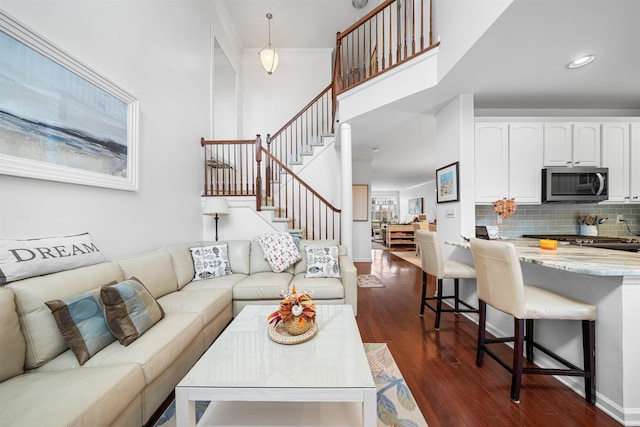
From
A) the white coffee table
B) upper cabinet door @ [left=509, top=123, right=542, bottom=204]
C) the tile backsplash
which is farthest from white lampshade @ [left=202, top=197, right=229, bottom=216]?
upper cabinet door @ [left=509, top=123, right=542, bottom=204]

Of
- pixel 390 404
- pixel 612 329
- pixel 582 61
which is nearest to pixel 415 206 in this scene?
pixel 582 61

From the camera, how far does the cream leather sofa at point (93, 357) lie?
92 centimetres

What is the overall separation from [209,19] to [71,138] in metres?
3.46

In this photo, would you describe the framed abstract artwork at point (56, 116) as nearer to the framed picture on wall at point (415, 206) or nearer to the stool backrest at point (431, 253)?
the stool backrest at point (431, 253)

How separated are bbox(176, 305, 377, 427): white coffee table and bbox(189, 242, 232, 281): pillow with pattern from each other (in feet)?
4.63

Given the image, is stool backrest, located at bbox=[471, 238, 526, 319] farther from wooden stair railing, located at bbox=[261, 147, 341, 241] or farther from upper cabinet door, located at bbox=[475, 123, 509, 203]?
wooden stair railing, located at bbox=[261, 147, 341, 241]

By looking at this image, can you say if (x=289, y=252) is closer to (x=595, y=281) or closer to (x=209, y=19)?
(x=595, y=281)

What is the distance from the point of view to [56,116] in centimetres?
161

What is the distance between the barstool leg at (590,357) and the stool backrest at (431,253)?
1056 millimetres

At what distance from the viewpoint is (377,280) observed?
4.39 m

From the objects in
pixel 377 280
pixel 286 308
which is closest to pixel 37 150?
pixel 286 308

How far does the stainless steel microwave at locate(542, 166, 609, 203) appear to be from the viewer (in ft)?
9.55

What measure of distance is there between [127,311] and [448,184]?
3.39 m

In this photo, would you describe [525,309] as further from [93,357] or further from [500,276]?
[93,357]
